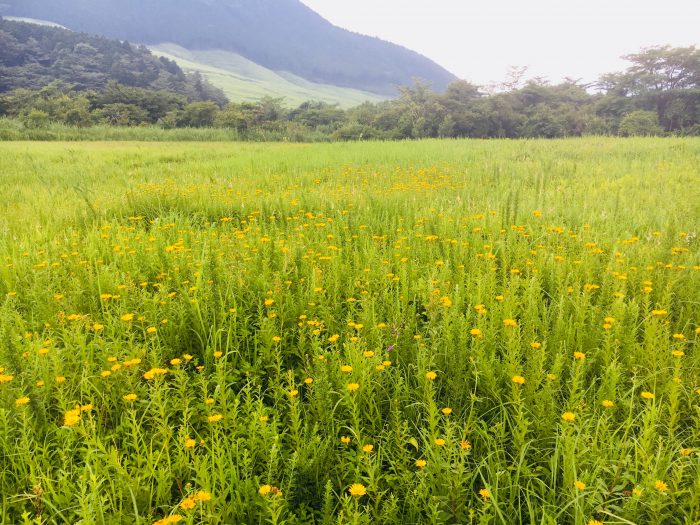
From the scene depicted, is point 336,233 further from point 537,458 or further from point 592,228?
point 537,458

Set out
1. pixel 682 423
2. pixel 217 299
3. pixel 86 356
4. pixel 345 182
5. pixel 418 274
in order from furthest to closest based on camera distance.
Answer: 1. pixel 345 182
2. pixel 418 274
3. pixel 217 299
4. pixel 86 356
5. pixel 682 423

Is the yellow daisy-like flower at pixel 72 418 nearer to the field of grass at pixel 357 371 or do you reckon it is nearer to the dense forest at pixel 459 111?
the field of grass at pixel 357 371

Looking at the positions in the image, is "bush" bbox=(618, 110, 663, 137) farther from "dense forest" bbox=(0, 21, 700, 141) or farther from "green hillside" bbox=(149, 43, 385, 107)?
"green hillside" bbox=(149, 43, 385, 107)

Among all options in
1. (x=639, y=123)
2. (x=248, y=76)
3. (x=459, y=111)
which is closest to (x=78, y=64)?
(x=459, y=111)

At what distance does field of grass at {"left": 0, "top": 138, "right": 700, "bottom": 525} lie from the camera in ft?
4.66

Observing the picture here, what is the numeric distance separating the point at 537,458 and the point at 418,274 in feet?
5.57

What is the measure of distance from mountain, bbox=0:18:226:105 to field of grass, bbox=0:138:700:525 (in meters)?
71.0

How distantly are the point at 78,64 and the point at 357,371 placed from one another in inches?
3473

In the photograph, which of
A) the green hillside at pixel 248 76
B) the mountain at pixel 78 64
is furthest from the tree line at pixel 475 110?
the green hillside at pixel 248 76

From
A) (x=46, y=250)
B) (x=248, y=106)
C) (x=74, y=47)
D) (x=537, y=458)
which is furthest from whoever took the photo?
(x=74, y=47)

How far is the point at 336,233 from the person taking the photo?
4160 millimetres

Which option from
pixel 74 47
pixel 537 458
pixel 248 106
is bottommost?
pixel 537 458

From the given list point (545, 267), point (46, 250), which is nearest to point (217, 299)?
point (46, 250)

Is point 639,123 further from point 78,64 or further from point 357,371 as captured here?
point 78,64
